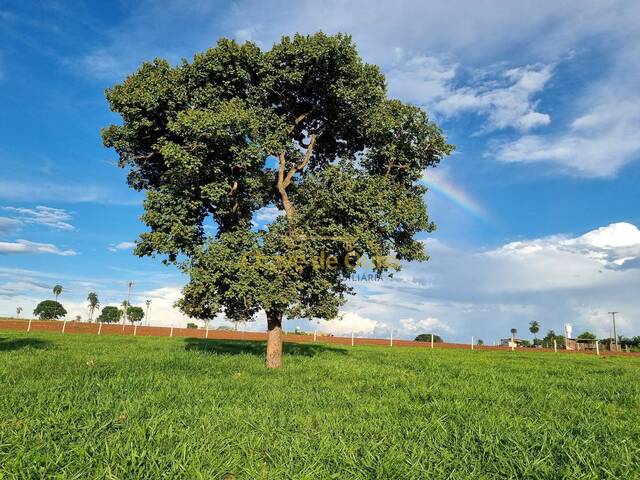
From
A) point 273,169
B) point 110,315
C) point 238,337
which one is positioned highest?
point 273,169

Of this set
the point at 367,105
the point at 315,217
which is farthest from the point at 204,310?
the point at 367,105

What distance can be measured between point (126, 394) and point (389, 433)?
535 centimetres

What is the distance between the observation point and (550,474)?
16.0 ft

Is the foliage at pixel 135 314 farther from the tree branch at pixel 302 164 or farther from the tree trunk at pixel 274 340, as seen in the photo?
the tree branch at pixel 302 164

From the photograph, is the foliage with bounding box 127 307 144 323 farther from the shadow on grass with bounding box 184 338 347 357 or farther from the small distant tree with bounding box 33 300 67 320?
the shadow on grass with bounding box 184 338 347 357

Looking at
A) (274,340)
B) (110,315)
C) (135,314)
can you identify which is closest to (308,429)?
(274,340)

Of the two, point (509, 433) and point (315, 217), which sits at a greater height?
point (315, 217)

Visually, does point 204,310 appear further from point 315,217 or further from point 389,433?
point 389,433

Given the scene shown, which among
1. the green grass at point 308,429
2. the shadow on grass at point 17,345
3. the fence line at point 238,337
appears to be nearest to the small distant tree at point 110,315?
the fence line at point 238,337

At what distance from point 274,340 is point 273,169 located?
24.4 ft

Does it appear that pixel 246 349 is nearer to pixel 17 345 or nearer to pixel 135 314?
pixel 17 345

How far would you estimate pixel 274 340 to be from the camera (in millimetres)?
17062

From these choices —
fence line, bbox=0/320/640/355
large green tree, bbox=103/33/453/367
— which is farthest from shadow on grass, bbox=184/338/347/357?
fence line, bbox=0/320/640/355

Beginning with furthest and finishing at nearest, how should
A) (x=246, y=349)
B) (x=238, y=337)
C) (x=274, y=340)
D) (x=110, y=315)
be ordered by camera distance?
(x=110, y=315) → (x=238, y=337) → (x=246, y=349) → (x=274, y=340)
